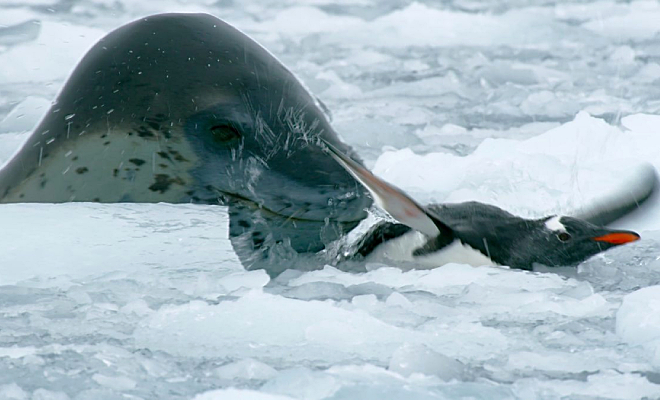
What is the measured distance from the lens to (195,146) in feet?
9.45

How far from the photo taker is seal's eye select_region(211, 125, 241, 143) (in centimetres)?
288

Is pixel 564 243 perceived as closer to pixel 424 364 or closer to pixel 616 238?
pixel 616 238

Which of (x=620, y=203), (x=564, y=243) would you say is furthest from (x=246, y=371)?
(x=620, y=203)

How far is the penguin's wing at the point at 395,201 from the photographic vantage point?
8.07 feet

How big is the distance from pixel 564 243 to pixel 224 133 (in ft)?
3.69

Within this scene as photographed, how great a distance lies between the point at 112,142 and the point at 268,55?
0.68 metres

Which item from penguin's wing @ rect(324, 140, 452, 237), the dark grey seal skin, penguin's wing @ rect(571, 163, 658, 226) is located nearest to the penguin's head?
penguin's wing @ rect(324, 140, 452, 237)

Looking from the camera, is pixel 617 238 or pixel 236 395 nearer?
pixel 236 395

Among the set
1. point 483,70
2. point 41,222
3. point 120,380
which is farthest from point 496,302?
point 483,70

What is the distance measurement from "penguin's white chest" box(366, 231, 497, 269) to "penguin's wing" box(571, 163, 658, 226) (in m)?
0.91

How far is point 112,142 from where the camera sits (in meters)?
2.88

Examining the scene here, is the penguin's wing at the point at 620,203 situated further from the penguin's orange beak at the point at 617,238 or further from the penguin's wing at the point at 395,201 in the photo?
the penguin's wing at the point at 395,201

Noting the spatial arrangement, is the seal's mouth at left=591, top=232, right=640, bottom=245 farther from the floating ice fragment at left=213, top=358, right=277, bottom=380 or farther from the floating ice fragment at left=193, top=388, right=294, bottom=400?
the floating ice fragment at left=193, top=388, right=294, bottom=400

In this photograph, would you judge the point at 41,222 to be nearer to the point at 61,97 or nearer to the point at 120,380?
the point at 61,97
